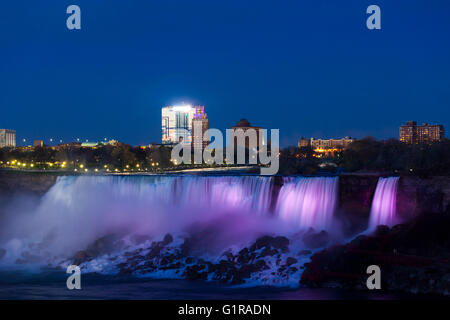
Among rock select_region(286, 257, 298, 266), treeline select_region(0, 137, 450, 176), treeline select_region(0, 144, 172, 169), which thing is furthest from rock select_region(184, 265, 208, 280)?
treeline select_region(0, 144, 172, 169)

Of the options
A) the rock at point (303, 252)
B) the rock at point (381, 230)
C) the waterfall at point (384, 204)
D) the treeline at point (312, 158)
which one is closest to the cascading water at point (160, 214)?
the rock at point (303, 252)

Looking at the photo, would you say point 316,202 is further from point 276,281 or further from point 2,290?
point 2,290

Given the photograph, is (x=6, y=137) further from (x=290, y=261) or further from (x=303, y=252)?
(x=290, y=261)

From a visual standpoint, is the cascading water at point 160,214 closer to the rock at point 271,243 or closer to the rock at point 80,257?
the rock at point 80,257

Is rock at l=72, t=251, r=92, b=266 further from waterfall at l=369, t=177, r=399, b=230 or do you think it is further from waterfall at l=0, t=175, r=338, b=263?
waterfall at l=369, t=177, r=399, b=230

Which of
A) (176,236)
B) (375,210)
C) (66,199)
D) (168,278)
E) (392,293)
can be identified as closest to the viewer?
(392,293)

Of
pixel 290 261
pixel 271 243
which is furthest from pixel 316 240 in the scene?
pixel 290 261

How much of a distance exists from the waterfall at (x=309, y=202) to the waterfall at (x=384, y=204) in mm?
2276

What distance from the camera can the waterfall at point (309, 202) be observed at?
28469 mm

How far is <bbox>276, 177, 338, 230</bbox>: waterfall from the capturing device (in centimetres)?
2847
